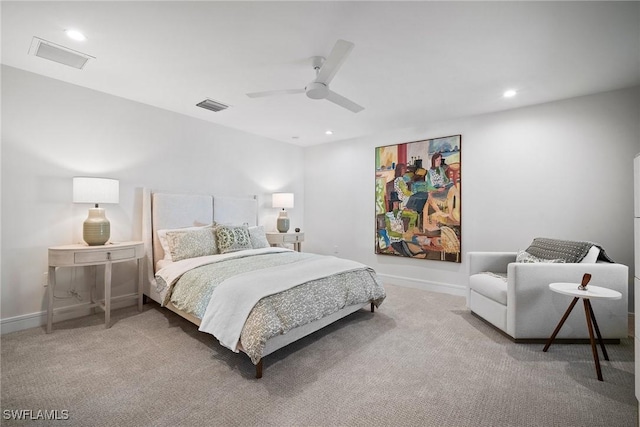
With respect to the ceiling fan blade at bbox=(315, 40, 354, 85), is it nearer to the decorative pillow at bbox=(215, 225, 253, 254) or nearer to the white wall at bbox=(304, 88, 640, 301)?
the decorative pillow at bbox=(215, 225, 253, 254)

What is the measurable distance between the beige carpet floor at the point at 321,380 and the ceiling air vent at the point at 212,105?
270 centimetres

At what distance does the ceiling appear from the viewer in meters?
1.92

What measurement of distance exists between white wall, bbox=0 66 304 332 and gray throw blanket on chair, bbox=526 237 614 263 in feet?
14.6

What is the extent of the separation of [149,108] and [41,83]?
1.02 m

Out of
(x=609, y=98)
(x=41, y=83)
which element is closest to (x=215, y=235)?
(x=41, y=83)

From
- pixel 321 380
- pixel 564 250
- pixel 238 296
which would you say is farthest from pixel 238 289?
pixel 564 250

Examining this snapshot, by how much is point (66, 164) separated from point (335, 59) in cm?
312

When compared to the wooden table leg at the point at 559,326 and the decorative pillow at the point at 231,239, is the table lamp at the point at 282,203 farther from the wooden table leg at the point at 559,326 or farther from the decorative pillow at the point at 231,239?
the wooden table leg at the point at 559,326

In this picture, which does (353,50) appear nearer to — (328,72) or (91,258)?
(328,72)

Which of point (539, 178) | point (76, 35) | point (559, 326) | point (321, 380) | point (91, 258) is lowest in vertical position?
point (321, 380)

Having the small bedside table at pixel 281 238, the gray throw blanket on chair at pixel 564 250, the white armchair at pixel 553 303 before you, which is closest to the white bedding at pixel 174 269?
the small bedside table at pixel 281 238

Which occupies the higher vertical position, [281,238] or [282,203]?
[282,203]

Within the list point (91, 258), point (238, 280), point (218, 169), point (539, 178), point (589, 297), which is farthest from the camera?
point (218, 169)

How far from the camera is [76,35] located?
2193mm
